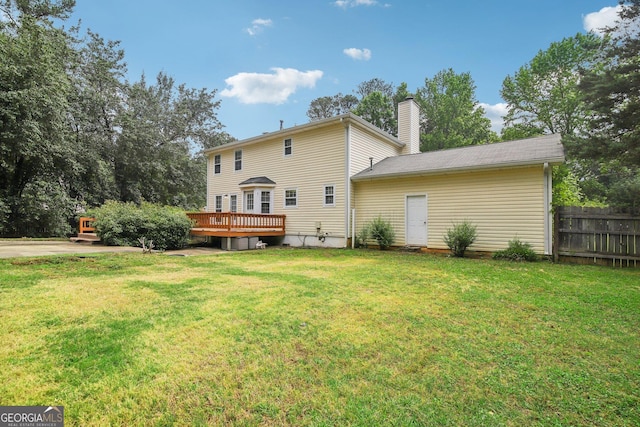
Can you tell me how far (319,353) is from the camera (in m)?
2.76

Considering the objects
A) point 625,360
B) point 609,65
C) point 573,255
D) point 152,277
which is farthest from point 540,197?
point 152,277

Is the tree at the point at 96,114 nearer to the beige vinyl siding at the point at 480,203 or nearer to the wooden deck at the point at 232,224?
the wooden deck at the point at 232,224

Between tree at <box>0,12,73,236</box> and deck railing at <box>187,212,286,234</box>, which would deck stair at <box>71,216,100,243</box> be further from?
tree at <box>0,12,73,236</box>

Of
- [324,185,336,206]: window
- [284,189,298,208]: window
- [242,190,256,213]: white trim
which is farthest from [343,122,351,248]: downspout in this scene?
[242,190,256,213]: white trim

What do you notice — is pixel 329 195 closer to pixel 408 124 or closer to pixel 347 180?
pixel 347 180

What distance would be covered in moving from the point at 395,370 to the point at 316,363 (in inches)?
25.6

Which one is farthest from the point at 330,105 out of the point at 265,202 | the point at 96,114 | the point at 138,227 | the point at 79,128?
the point at 138,227

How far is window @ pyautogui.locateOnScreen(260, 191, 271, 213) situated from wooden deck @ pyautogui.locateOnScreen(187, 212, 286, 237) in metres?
1.27

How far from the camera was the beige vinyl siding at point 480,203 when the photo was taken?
9180mm

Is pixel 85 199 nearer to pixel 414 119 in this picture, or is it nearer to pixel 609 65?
pixel 414 119

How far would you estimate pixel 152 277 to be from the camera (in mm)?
5848

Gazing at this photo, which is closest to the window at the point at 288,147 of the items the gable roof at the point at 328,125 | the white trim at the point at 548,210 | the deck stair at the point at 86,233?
the gable roof at the point at 328,125

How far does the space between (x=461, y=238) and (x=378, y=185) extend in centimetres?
388

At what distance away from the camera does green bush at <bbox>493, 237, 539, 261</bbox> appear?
892 centimetres
